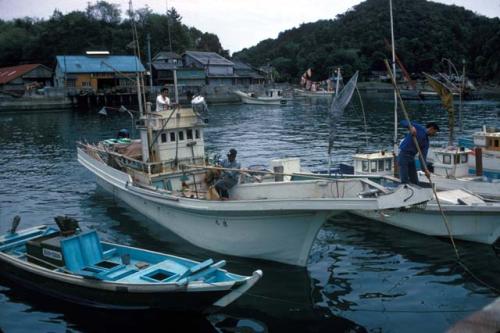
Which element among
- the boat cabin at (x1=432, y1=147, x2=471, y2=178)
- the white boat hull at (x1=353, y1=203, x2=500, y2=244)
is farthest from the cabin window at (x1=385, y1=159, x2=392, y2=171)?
the white boat hull at (x1=353, y1=203, x2=500, y2=244)

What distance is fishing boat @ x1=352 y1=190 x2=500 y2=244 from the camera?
14266 mm

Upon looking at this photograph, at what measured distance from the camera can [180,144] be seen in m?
17.0

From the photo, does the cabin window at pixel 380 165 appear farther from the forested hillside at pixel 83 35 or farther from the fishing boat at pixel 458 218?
the forested hillside at pixel 83 35

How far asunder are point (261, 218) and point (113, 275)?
382 centimetres

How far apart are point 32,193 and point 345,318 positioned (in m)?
17.0

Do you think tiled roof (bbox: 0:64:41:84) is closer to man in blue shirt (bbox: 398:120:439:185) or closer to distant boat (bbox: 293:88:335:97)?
distant boat (bbox: 293:88:335:97)

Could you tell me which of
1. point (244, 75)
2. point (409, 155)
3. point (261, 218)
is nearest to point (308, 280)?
point (261, 218)

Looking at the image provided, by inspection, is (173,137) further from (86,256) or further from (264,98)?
(264,98)

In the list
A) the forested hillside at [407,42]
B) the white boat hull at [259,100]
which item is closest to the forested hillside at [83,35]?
the white boat hull at [259,100]

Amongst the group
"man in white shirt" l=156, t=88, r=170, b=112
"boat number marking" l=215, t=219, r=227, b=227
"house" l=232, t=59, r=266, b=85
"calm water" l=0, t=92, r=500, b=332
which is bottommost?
"calm water" l=0, t=92, r=500, b=332

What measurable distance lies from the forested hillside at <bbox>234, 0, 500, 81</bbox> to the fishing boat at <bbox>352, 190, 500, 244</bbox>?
83.3m

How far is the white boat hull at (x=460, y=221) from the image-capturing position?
46.8 feet

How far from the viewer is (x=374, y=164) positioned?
19734 millimetres

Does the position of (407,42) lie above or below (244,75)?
above
